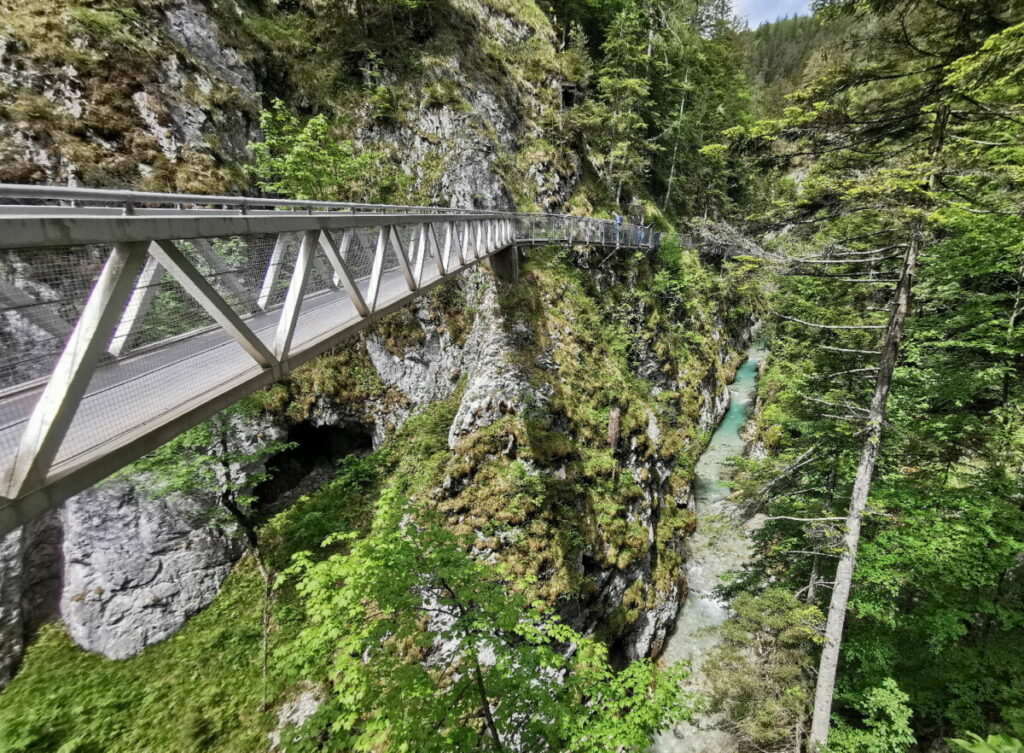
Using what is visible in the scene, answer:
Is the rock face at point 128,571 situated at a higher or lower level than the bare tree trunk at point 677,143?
lower

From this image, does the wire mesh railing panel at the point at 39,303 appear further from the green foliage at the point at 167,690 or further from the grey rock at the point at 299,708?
the grey rock at the point at 299,708

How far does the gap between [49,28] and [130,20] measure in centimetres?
204

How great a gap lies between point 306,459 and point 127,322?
1115 centimetres

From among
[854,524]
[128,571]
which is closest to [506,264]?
[854,524]

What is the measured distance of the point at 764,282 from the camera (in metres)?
9.03

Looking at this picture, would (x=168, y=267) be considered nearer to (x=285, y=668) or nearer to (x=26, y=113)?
(x=285, y=668)

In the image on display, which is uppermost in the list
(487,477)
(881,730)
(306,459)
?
(487,477)

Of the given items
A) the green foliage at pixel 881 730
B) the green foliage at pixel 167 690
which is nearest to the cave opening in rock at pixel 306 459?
the green foliage at pixel 167 690

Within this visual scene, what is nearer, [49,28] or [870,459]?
[870,459]

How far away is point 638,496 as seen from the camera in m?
12.1

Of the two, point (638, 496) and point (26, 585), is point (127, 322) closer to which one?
point (26, 585)

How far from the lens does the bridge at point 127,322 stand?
1.85m

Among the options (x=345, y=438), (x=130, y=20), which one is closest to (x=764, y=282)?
(x=345, y=438)

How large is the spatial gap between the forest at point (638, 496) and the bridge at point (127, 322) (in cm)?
287
